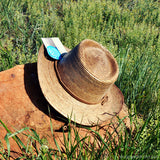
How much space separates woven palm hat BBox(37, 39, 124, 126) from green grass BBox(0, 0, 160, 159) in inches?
11.0

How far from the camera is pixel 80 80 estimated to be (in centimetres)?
195

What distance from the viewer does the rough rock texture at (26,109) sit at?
7.14 ft

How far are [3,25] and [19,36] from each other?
0.34m

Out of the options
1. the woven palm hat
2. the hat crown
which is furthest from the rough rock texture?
the hat crown

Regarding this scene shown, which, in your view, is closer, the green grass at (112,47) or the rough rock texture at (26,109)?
the green grass at (112,47)

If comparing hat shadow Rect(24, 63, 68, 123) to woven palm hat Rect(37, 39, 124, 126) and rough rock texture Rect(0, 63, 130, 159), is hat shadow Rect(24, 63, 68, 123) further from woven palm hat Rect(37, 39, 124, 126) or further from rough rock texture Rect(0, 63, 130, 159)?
woven palm hat Rect(37, 39, 124, 126)

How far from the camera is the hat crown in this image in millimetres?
1901

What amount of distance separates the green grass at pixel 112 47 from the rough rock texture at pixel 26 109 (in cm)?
19

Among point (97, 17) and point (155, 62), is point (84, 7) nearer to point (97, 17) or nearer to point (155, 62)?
point (97, 17)

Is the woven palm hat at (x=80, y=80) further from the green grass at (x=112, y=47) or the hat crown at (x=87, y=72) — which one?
the green grass at (x=112, y=47)

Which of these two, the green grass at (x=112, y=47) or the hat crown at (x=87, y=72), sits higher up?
the hat crown at (x=87, y=72)

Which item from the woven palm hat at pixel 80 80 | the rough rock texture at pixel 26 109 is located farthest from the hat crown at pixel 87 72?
the rough rock texture at pixel 26 109

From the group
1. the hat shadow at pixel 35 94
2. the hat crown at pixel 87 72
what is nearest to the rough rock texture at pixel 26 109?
the hat shadow at pixel 35 94

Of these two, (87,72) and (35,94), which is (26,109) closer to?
(35,94)
